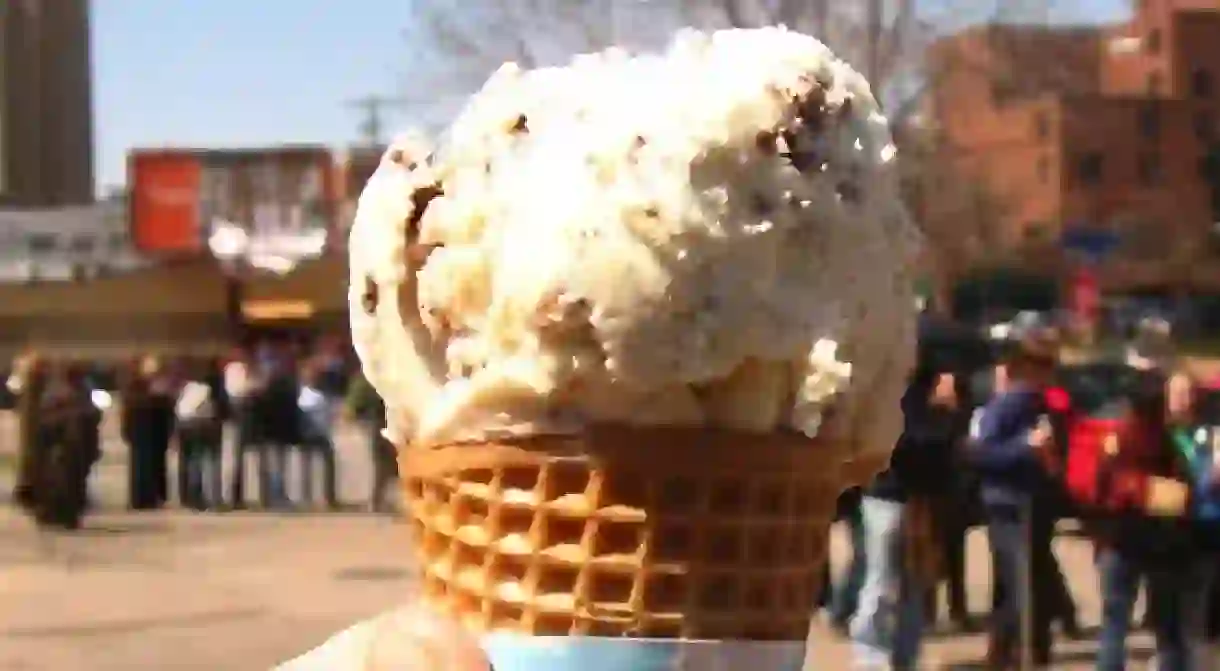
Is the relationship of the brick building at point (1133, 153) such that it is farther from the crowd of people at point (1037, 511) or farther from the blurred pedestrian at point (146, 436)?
the crowd of people at point (1037, 511)

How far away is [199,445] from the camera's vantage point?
16.5m

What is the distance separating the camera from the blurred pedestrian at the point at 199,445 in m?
16.3

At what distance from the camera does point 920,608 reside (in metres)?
8.23

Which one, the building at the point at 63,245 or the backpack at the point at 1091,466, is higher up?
the building at the point at 63,245

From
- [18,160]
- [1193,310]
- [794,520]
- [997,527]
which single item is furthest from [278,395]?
[18,160]

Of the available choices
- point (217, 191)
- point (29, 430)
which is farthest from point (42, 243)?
point (29, 430)

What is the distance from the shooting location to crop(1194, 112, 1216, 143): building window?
219 feet

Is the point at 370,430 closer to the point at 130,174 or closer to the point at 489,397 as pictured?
the point at 489,397

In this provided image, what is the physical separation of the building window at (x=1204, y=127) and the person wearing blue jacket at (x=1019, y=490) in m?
61.4

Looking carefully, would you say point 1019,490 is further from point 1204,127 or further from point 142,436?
point 1204,127

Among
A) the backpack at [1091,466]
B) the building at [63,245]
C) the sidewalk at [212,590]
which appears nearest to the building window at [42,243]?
the building at [63,245]

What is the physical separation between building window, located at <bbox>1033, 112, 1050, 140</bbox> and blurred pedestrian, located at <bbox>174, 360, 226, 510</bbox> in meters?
54.8

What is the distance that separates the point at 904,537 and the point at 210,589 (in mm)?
5276

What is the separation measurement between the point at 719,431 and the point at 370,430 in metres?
14.8
